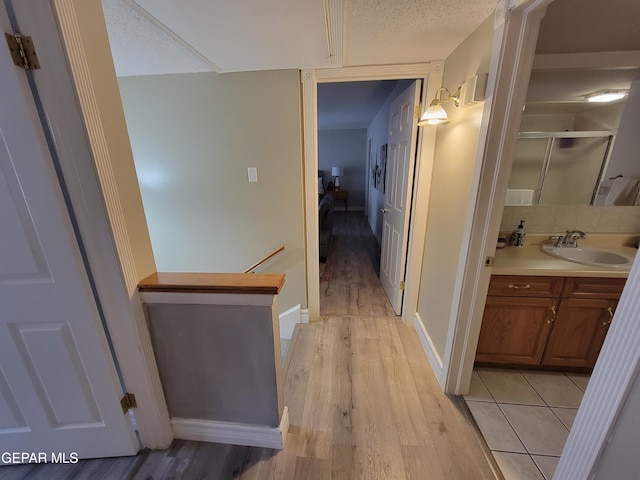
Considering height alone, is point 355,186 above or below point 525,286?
above

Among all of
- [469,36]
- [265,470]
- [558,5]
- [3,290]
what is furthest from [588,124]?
[3,290]

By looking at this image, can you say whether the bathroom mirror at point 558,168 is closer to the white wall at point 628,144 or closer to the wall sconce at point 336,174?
the white wall at point 628,144

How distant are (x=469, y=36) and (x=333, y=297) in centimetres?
245

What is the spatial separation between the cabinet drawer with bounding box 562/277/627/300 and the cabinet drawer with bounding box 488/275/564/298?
2.1 inches

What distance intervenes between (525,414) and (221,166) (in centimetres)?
277

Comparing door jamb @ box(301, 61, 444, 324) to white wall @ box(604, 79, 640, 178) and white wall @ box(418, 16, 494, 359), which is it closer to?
white wall @ box(418, 16, 494, 359)

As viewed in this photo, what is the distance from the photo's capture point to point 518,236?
181 cm

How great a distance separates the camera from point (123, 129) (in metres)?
0.98

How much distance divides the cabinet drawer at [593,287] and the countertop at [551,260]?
0.04 meters

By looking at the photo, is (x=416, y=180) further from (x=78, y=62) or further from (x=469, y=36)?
(x=78, y=62)

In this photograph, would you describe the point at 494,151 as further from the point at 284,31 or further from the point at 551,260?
the point at 284,31

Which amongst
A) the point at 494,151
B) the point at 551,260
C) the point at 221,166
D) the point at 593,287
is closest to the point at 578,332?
the point at 593,287

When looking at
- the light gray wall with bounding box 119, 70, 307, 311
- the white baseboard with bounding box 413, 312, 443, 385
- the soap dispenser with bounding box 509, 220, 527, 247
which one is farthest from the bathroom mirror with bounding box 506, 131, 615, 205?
the light gray wall with bounding box 119, 70, 307, 311

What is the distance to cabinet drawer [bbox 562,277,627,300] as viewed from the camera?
1.46 m
